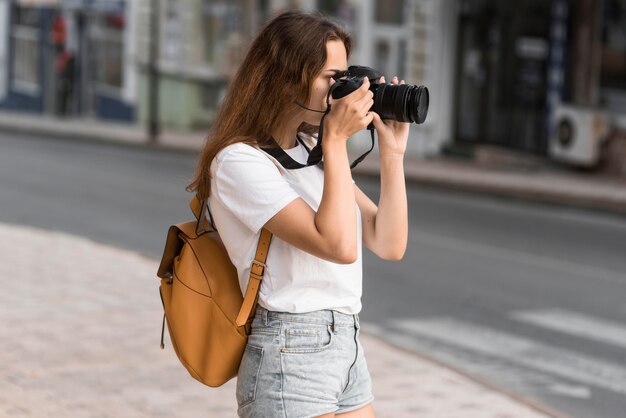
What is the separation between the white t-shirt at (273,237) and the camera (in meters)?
2.99

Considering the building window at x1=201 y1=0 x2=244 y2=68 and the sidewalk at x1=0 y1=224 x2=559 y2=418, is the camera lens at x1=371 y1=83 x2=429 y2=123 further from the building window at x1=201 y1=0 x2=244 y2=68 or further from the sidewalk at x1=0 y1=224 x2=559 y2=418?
the building window at x1=201 y1=0 x2=244 y2=68

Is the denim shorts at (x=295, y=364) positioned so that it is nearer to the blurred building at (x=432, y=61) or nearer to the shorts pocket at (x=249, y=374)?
the shorts pocket at (x=249, y=374)

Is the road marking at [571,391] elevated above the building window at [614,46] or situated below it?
below

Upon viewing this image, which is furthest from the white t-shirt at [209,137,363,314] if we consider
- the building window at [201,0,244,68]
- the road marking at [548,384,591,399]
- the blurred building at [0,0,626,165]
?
the building window at [201,0,244,68]

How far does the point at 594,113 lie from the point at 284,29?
18.1m

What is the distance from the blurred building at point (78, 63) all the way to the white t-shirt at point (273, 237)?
1135 inches

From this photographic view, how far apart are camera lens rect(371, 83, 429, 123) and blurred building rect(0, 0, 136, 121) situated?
2891cm

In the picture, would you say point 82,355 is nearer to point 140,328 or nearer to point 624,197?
point 140,328

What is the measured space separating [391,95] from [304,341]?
1.99 ft

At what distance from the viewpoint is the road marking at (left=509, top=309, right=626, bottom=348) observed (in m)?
8.36

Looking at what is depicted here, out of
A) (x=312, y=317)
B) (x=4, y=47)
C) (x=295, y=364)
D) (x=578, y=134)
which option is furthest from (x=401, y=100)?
(x=4, y=47)

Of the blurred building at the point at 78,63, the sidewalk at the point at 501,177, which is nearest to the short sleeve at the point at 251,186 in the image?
the sidewalk at the point at 501,177

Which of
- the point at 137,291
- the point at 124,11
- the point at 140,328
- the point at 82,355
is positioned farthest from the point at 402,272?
the point at 124,11

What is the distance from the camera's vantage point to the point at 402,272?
10.6m
